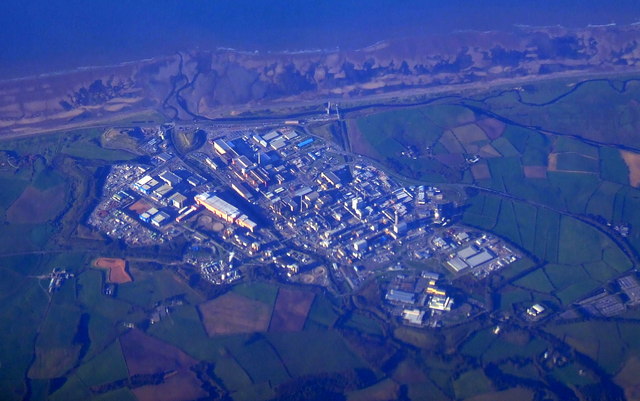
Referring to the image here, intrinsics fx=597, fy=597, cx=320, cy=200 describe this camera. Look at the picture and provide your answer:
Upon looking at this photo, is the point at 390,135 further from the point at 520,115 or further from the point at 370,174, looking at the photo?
the point at 520,115

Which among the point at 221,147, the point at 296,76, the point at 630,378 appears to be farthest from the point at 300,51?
the point at 630,378

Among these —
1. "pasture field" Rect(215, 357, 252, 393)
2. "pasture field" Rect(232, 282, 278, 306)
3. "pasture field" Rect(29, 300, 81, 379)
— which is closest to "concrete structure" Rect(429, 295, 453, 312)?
"pasture field" Rect(232, 282, 278, 306)

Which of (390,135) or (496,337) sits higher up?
(390,135)

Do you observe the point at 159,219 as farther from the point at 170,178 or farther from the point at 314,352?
the point at 314,352

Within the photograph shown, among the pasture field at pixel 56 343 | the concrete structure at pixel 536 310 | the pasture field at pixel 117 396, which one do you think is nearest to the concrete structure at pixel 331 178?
the concrete structure at pixel 536 310

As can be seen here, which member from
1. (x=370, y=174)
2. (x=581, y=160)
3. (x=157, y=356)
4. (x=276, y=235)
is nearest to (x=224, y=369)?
(x=157, y=356)

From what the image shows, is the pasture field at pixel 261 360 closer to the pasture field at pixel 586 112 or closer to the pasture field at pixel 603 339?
the pasture field at pixel 603 339
